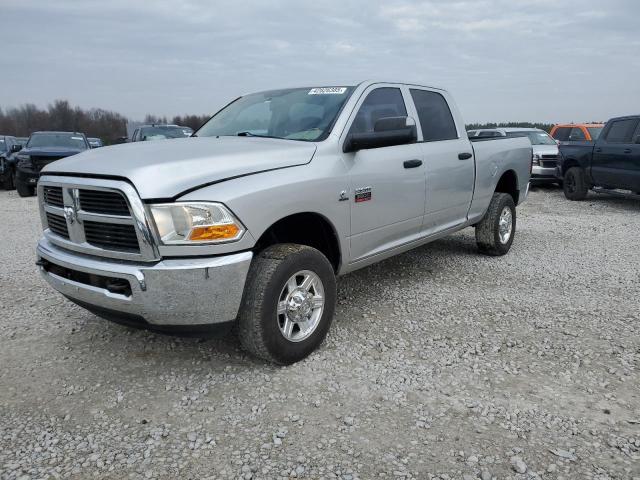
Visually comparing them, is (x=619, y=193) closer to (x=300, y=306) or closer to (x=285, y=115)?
(x=285, y=115)

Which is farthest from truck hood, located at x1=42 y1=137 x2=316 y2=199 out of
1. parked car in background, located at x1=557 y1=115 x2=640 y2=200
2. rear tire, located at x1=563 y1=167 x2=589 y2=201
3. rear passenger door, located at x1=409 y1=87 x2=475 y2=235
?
rear tire, located at x1=563 y1=167 x2=589 y2=201

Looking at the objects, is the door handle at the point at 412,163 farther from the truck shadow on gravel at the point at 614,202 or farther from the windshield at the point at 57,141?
the windshield at the point at 57,141

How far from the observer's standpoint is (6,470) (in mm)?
2428

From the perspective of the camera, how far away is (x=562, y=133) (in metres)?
16.2

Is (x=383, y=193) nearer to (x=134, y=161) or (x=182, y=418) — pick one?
(x=134, y=161)

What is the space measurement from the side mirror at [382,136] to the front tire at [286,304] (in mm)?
855

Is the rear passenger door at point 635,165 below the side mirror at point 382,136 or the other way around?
below

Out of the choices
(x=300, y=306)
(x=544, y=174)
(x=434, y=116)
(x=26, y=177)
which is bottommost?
(x=544, y=174)

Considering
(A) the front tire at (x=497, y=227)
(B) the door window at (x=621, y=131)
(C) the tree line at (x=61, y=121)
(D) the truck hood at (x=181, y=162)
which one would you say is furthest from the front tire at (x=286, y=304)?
(C) the tree line at (x=61, y=121)

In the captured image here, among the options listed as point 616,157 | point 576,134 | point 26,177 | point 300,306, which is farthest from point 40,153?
point 576,134

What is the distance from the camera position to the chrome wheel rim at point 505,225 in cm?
634

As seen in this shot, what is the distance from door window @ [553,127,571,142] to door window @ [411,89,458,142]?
12.2 metres

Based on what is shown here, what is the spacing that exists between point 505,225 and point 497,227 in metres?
0.37

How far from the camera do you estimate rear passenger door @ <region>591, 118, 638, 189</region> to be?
386 inches
